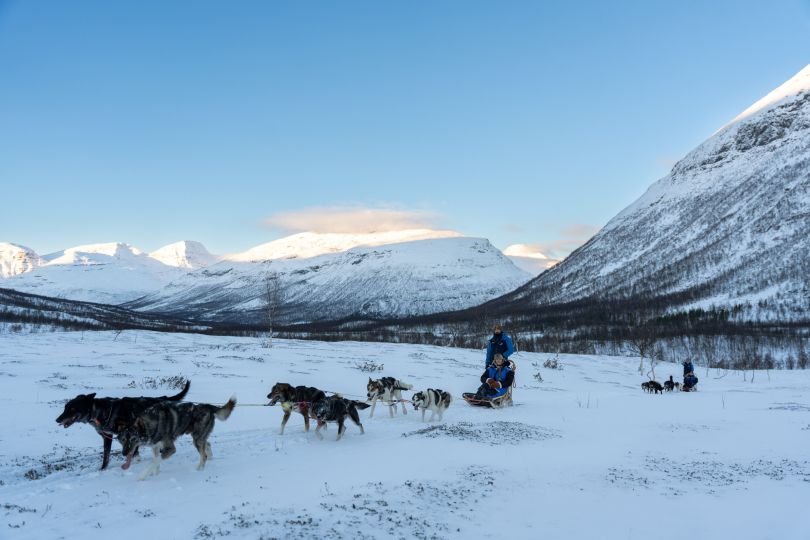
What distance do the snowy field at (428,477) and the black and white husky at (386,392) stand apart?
58 cm

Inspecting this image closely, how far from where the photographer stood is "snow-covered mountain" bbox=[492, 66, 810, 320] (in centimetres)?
9225

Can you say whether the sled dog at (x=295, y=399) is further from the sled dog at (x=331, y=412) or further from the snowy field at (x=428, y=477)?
the snowy field at (x=428, y=477)

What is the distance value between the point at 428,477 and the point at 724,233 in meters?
132

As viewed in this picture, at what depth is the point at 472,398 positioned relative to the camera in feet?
57.4

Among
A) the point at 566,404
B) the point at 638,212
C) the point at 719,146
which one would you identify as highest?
the point at 719,146

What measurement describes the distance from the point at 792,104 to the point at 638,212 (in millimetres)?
54373

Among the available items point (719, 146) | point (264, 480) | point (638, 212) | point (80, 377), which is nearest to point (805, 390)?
point (264, 480)

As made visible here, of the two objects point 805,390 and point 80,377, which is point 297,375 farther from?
point 805,390

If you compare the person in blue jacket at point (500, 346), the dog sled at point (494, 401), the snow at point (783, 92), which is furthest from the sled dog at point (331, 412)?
the snow at point (783, 92)

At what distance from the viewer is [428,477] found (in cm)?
738

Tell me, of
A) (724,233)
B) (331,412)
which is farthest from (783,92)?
(331,412)

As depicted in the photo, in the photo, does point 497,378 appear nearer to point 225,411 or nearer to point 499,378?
point 499,378

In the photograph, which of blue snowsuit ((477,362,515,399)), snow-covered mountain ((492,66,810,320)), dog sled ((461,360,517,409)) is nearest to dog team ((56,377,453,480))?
dog sled ((461,360,517,409))

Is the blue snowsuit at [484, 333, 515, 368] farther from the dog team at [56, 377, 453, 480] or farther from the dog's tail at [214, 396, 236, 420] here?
the dog team at [56, 377, 453, 480]
